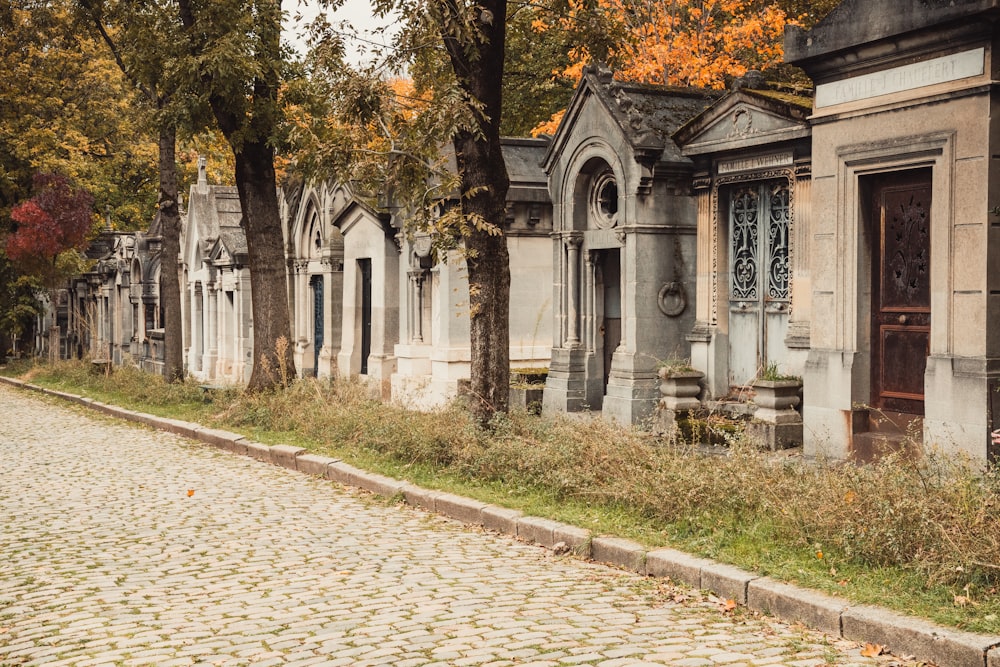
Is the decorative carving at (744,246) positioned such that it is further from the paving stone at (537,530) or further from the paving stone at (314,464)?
the paving stone at (537,530)

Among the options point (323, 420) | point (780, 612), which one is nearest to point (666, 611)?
point (780, 612)

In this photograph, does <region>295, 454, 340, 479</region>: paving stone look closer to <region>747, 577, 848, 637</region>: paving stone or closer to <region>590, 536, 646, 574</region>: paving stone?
<region>590, 536, 646, 574</region>: paving stone

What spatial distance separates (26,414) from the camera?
2012 cm

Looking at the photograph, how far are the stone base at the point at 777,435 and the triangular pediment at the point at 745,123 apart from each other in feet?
9.83

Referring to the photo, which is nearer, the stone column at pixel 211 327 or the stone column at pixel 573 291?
the stone column at pixel 573 291

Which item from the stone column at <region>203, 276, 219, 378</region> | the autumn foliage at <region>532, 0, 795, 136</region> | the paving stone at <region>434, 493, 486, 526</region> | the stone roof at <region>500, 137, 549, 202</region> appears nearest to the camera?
the paving stone at <region>434, 493, 486, 526</region>

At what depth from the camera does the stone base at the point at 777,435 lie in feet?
37.3

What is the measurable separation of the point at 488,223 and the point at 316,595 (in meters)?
5.39

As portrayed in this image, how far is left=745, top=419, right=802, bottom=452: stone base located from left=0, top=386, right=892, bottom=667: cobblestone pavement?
3.70 m

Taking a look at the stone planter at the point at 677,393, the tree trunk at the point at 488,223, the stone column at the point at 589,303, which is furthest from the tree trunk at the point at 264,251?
the tree trunk at the point at 488,223

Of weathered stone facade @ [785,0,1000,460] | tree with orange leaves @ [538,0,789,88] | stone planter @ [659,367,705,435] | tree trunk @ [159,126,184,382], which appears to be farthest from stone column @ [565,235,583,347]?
tree with orange leaves @ [538,0,789,88]

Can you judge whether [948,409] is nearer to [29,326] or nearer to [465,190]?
[465,190]

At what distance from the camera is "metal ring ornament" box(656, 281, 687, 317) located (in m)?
14.1

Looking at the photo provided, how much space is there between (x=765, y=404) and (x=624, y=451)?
9.86 ft
